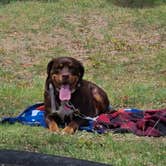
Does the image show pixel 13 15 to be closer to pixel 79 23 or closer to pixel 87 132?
pixel 79 23

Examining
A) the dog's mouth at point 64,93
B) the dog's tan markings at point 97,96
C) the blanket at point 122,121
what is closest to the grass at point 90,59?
the blanket at point 122,121

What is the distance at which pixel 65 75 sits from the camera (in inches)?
309

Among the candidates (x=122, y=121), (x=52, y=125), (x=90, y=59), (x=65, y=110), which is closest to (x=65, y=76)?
(x=65, y=110)

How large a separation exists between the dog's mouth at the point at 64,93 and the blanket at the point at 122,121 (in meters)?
0.40

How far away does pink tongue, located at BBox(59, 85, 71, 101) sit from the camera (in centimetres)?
790

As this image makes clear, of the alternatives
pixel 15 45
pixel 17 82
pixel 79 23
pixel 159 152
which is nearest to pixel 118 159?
pixel 159 152

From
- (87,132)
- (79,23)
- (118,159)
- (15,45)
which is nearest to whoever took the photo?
(118,159)

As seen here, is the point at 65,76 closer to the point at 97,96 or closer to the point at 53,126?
the point at 53,126

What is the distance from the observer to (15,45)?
15258mm

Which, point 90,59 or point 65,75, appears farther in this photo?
point 90,59

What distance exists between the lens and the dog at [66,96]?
7898mm

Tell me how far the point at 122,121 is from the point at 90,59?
20.4 ft

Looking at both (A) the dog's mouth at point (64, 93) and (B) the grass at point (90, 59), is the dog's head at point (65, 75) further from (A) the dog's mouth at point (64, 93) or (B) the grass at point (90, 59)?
(B) the grass at point (90, 59)

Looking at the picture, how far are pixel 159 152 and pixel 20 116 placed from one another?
2529 millimetres
